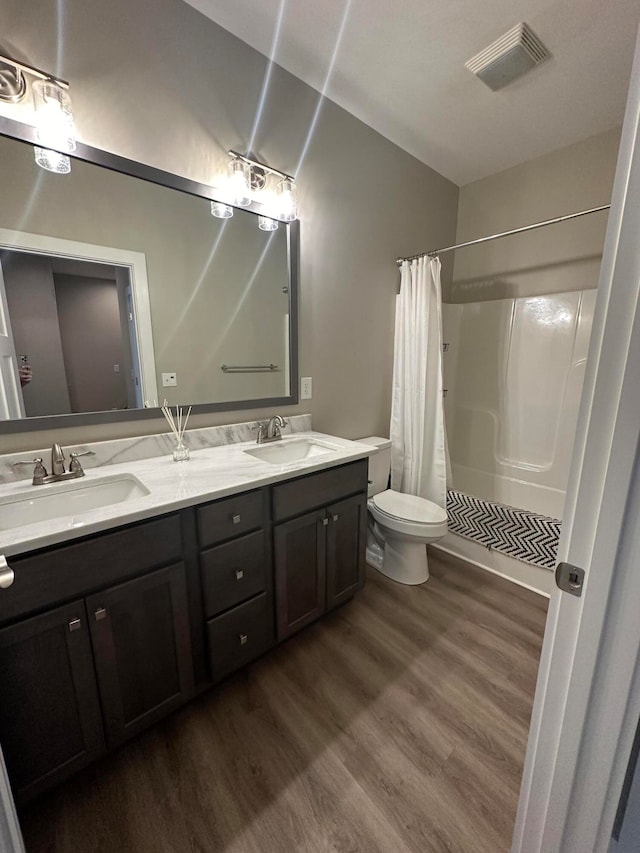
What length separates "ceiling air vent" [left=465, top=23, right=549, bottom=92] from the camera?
149 cm

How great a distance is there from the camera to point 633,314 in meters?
0.50

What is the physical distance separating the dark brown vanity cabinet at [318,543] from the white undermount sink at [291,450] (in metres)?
0.21

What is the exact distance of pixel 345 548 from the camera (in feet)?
5.62

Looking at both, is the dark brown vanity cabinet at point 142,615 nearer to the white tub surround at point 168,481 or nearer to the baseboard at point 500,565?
the white tub surround at point 168,481

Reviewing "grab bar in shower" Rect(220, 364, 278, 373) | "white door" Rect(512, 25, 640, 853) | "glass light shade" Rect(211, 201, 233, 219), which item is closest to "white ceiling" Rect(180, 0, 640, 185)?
"glass light shade" Rect(211, 201, 233, 219)

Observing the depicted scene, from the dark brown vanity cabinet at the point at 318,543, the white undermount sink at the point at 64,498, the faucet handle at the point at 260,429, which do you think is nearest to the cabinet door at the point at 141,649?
the white undermount sink at the point at 64,498

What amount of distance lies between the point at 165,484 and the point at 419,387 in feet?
5.56

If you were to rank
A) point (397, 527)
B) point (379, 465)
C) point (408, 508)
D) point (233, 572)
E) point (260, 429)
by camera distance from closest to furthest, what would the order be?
point (233, 572), point (260, 429), point (397, 527), point (408, 508), point (379, 465)

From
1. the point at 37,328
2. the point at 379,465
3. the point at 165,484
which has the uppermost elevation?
the point at 37,328

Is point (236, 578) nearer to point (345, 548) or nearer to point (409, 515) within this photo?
point (345, 548)

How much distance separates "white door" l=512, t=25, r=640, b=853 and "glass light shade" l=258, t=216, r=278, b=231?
1.54 meters

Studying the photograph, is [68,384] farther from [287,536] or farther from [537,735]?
[537,735]

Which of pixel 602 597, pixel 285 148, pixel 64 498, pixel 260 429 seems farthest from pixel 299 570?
pixel 285 148

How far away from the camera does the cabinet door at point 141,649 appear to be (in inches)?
40.1
